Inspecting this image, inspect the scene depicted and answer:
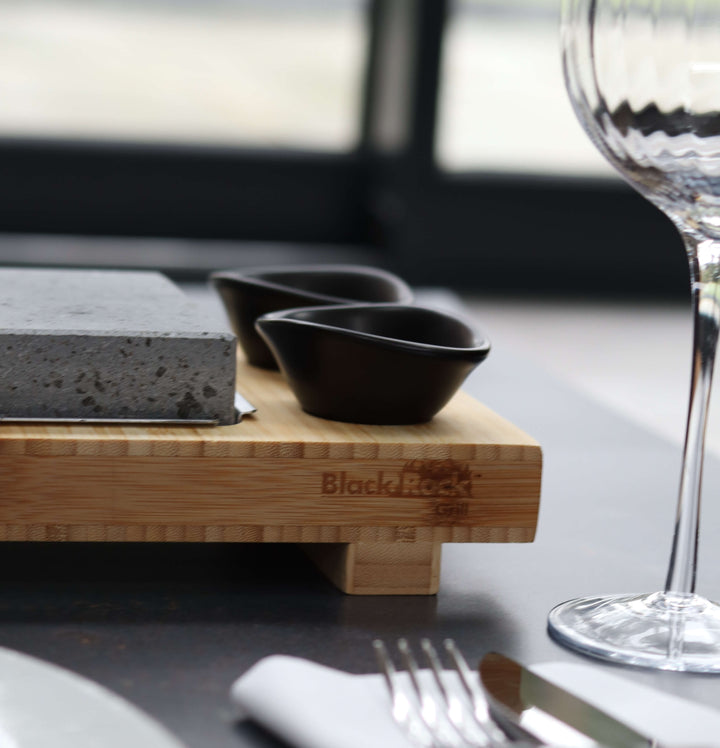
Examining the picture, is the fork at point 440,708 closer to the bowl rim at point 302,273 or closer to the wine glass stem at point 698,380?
the wine glass stem at point 698,380

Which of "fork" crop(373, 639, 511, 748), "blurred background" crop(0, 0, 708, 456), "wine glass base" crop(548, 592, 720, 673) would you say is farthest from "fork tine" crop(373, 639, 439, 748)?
"blurred background" crop(0, 0, 708, 456)

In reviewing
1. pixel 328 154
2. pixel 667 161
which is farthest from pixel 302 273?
pixel 328 154

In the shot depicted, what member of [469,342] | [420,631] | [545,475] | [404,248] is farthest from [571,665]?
[404,248]

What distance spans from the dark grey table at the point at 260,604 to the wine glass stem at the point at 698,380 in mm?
62

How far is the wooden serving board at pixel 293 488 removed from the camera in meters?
0.49

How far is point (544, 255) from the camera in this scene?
4.48 meters

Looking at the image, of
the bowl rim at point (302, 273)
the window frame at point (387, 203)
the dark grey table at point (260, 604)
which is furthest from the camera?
the window frame at point (387, 203)

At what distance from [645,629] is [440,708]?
136mm

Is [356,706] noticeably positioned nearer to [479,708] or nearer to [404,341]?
[479,708]

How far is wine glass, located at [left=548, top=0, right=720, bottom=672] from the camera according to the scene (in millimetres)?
417

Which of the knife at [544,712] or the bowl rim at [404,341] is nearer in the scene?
the knife at [544,712]

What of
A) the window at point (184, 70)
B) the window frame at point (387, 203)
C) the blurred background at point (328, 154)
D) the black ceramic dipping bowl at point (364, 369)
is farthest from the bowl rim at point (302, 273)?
the window at point (184, 70)

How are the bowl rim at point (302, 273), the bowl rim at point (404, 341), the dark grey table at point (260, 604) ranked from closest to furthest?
the dark grey table at point (260, 604)
the bowl rim at point (404, 341)
the bowl rim at point (302, 273)

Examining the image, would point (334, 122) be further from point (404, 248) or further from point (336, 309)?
point (336, 309)
